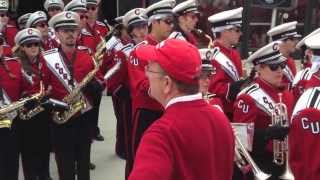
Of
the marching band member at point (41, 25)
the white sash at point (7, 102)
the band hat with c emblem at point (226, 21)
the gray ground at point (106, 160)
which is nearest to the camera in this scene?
the white sash at point (7, 102)

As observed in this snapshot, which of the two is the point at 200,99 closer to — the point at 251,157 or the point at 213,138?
the point at 213,138

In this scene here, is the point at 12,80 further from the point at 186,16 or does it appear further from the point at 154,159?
the point at 154,159

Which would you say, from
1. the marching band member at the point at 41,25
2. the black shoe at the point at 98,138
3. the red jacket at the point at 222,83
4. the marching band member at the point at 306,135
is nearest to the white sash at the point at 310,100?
the marching band member at the point at 306,135

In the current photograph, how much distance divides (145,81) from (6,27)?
13.1 feet

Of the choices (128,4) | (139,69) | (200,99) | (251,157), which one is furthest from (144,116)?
(128,4)

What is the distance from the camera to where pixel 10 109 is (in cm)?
527

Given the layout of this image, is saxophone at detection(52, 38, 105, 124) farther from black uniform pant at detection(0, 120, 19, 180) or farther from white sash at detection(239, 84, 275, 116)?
white sash at detection(239, 84, 275, 116)

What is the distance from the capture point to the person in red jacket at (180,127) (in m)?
2.38

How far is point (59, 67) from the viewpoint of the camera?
546 centimetres

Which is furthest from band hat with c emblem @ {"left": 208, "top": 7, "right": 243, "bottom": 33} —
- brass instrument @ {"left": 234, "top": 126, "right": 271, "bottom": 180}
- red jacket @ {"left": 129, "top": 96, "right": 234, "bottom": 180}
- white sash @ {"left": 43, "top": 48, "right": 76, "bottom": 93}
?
red jacket @ {"left": 129, "top": 96, "right": 234, "bottom": 180}

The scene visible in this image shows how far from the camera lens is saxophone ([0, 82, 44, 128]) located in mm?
5215

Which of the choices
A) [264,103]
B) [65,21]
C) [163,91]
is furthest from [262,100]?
[65,21]

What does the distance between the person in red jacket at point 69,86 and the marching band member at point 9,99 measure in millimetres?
298

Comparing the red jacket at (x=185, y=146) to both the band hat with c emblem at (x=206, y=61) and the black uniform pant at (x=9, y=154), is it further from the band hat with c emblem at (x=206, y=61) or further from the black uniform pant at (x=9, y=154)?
the black uniform pant at (x=9, y=154)
